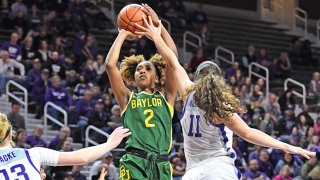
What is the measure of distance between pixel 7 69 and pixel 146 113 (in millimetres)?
9768

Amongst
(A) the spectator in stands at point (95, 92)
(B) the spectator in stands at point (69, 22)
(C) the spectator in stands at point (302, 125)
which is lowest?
(C) the spectator in stands at point (302, 125)

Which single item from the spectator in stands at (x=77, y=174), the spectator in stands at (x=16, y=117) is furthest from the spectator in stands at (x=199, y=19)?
the spectator in stands at (x=77, y=174)

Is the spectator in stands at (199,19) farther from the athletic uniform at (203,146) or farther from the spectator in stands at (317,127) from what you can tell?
the athletic uniform at (203,146)

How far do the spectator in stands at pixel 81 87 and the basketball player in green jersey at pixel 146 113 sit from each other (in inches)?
376

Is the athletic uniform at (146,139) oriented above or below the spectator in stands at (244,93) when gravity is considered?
above

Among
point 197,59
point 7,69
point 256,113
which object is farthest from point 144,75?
point 197,59

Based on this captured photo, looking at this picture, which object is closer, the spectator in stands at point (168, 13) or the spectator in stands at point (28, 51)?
the spectator in stands at point (28, 51)

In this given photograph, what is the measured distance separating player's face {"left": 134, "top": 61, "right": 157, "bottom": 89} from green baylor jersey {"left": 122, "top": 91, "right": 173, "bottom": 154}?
10cm

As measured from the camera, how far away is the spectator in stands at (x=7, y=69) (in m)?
17.5

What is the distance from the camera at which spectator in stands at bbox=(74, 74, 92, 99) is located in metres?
18.3

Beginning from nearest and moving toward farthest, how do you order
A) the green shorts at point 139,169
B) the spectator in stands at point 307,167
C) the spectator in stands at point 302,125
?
the green shorts at point 139,169 → the spectator in stands at point 307,167 → the spectator in stands at point 302,125

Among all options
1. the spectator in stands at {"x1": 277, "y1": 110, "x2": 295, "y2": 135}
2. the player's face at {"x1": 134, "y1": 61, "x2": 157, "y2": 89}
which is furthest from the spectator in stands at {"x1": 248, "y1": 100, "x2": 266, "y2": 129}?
the player's face at {"x1": 134, "y1": 61, "x2": 157, "y2": 89}

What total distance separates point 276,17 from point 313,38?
1450 mm

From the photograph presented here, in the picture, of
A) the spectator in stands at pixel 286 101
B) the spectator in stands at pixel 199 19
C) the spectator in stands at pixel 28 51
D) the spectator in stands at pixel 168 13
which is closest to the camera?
the spectator in stands at pixel 28 51
